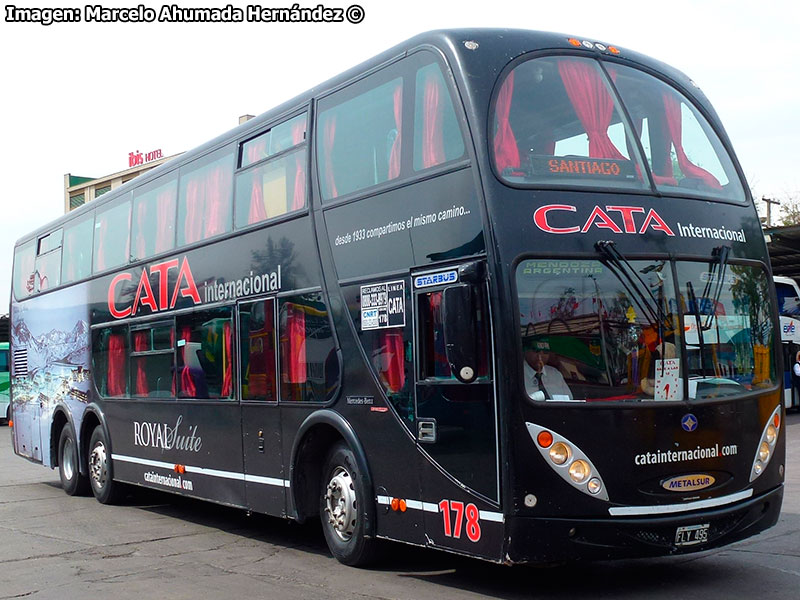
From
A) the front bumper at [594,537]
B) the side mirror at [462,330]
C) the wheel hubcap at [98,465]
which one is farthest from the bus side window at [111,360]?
the front bumper at [594,537]

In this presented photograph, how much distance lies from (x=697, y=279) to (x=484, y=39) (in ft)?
7.59

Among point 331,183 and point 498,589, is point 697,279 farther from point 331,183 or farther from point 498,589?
point 331,183

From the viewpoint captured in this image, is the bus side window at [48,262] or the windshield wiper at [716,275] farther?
the bus side window at [48,262]

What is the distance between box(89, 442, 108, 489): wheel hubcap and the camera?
45.9 ft

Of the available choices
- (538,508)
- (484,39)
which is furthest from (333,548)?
(484,39)

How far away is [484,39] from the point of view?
7508 mm

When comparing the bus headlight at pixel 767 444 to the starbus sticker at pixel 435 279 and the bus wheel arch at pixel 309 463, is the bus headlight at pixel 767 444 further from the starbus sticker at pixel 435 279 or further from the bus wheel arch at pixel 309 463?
the bus wheel arch at pixel 309 463

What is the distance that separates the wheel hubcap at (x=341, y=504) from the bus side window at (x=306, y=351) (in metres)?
0.70

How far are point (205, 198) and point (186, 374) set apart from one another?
1.97m

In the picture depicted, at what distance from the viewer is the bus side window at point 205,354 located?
416 inches

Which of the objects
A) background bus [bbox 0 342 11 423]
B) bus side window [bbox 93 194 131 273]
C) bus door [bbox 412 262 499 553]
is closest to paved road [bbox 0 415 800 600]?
bus door [bbox 412 262 499 553]

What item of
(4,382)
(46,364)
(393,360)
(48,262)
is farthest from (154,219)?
(4,382)

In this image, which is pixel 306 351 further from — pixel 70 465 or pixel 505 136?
pixel 70 465

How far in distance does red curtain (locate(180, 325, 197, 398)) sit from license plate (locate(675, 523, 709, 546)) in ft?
19.9
